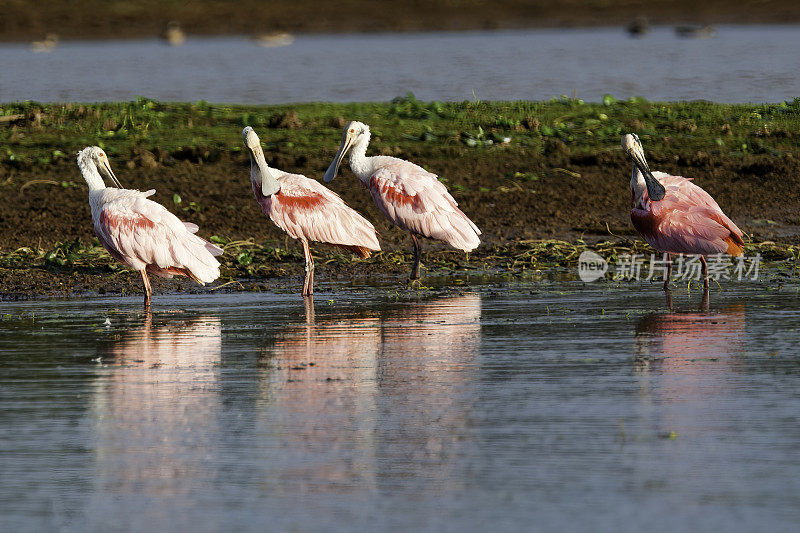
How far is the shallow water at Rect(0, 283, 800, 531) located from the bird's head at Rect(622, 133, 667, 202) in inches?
51.4

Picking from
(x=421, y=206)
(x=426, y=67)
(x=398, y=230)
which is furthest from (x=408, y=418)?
(x=426, y=67)

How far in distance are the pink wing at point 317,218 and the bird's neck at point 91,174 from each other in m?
1.51

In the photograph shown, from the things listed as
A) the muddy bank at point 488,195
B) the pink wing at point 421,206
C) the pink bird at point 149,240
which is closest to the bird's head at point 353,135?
the pink wing at point 421,206

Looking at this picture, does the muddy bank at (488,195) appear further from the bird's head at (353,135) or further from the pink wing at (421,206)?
the pink wing at (421,206)

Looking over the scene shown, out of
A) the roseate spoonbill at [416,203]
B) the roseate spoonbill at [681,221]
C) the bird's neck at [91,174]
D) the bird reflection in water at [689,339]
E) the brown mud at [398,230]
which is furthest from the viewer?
the brown mud at [398,230]

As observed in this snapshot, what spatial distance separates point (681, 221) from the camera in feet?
40.2

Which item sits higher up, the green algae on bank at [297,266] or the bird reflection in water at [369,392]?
the green algae on bank at [297,266]

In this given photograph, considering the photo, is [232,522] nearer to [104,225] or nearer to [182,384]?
[182,384]

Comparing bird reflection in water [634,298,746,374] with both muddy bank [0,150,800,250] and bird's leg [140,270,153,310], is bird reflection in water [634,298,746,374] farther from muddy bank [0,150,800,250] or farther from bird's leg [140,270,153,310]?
muddy bank [0,150,800,250]

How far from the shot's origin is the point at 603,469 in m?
6.48

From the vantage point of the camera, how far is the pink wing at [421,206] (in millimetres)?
13586

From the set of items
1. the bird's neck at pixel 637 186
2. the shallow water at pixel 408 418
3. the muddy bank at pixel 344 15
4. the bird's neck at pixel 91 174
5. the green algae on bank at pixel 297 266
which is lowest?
the shallow water at pixel 408 418

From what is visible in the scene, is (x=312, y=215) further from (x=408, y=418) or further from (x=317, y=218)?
(x=408, y=418)

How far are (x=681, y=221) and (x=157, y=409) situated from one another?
5.77 m
